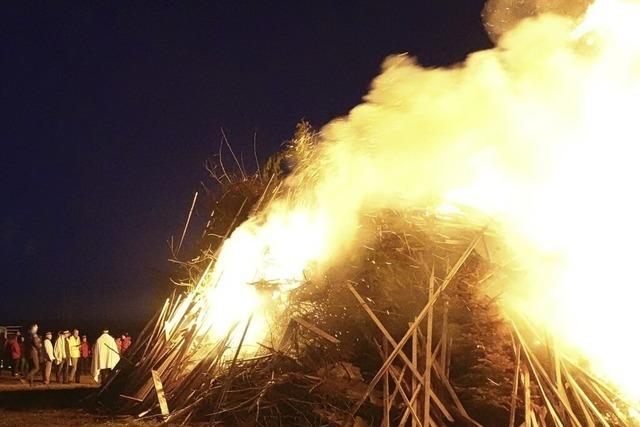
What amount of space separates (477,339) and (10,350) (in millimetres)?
12856

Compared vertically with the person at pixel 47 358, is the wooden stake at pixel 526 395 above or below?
below

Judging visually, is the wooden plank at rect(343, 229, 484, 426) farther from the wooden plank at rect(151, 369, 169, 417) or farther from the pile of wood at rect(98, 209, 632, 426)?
the wooden plank at rect(151, 369, 169, 417)

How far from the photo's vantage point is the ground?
24.0ft

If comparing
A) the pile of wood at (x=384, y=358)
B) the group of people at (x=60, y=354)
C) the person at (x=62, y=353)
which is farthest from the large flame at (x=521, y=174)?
the person at (x=62, y=353)

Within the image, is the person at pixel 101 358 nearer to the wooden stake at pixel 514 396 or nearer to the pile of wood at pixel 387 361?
the pile of wood at pixel 387 361

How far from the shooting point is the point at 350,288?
751 centimetres

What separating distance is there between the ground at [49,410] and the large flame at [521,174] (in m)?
2.03

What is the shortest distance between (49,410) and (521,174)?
7.56 m

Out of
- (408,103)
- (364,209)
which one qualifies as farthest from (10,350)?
(408,103)

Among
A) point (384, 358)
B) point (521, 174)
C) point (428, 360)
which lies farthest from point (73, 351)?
point (521, 174)

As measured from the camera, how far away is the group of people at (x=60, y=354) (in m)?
12.4

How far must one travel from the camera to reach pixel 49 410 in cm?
833

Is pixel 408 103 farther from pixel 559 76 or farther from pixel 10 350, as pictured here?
pixel 10 350

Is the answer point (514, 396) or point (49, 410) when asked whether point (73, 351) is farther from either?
point (514, 396)
